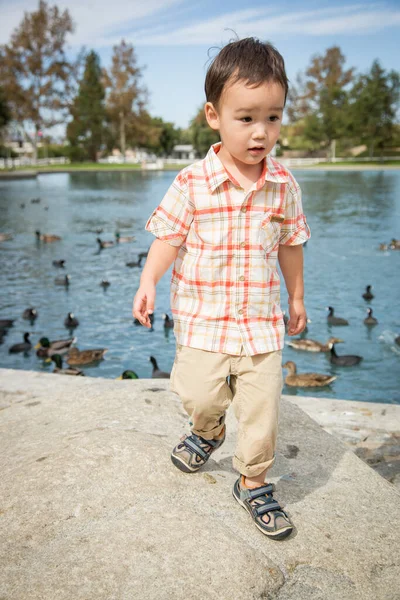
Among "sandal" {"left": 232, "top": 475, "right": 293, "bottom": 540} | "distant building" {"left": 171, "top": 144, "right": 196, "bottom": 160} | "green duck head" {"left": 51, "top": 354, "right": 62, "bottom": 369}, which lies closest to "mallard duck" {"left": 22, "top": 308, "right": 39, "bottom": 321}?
"green duck head" {"left": 51, "top": 354, "right": 62, "bottom": 369}

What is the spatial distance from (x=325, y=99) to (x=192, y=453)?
270 feet

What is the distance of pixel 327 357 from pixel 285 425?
5063mm

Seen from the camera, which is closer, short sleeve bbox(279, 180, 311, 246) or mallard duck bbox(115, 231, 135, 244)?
short sleeve bbox(279, 180, 311, 246)

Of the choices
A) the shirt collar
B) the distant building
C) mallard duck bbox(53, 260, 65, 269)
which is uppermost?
the distant building

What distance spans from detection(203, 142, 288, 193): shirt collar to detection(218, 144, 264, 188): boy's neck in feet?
0.13

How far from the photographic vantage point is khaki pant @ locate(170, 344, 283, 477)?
2.59m

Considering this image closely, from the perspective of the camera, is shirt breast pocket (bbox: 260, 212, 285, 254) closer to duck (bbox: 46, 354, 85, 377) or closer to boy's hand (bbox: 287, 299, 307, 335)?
boy's hand (bbox: 287, 299, 307, 335)

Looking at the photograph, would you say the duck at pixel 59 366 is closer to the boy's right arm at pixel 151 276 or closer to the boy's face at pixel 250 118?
the boy's right arm at pixel 151 276

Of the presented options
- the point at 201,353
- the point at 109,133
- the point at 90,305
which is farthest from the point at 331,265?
the point at 109,133

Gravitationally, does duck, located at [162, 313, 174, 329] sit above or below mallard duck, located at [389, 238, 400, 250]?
below

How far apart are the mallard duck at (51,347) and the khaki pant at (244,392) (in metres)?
6.21

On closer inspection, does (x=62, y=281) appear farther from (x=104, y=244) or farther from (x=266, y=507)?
(x=266, y=507)

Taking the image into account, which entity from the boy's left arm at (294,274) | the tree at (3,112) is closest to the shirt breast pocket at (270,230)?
the boy's left arm at (294,274)

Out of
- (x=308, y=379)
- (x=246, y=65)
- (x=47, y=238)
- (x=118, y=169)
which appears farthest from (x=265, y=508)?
(x=118, y=169)
